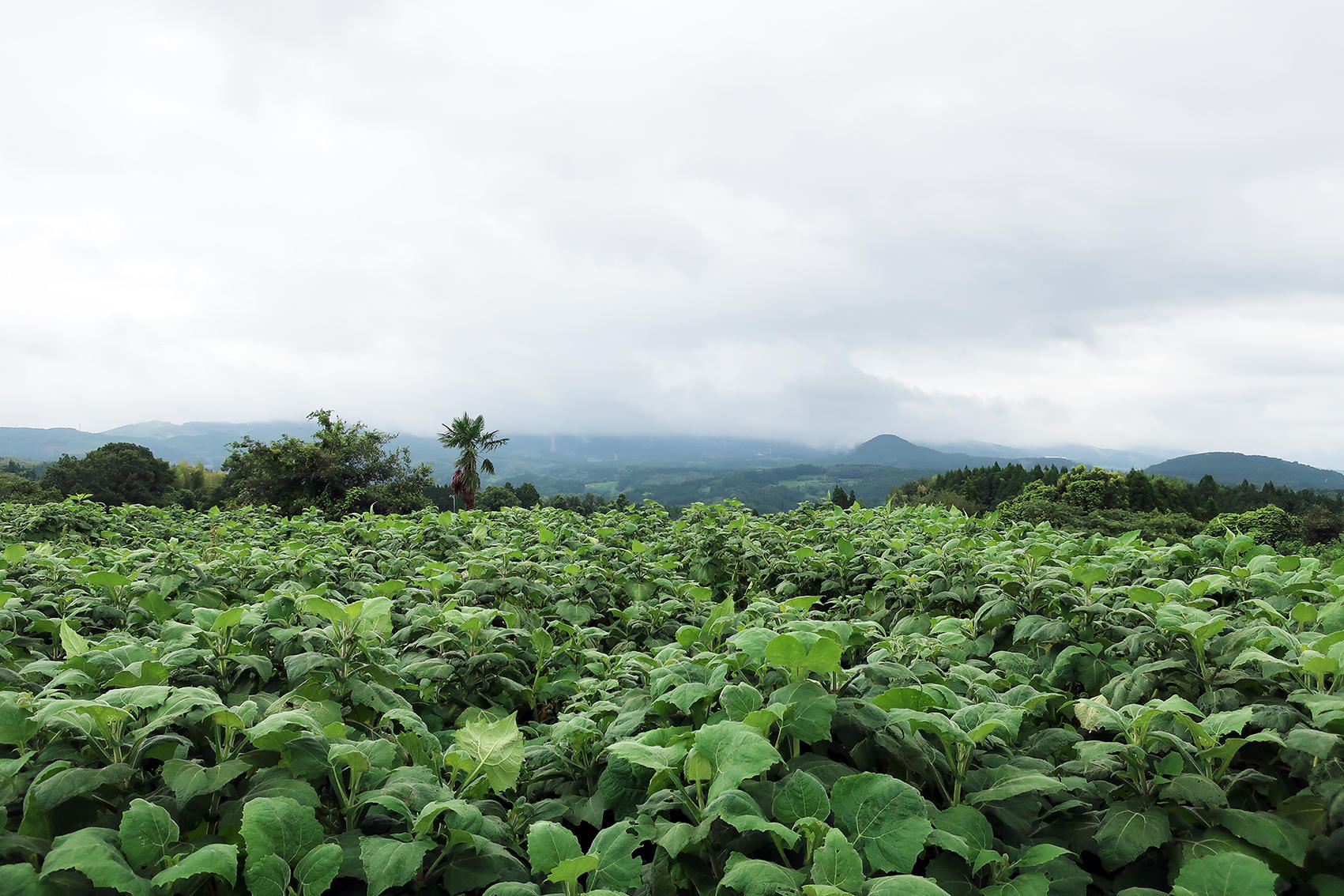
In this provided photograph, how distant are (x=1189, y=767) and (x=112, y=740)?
13.5ft

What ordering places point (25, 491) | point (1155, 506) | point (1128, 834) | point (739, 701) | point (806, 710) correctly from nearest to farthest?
point (1128, 834)
point (806, 710)
point (739, 701)
point (1155, 506)
point (25, 491)

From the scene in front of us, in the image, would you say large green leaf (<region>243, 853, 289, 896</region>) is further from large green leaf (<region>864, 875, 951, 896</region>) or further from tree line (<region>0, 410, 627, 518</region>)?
tree line (<region>0, 410, 627, 518</region>)

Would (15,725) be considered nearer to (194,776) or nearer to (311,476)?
(194,776)

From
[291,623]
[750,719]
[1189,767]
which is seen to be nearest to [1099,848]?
[1189,767]

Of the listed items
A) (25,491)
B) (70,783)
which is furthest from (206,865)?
(25,491)

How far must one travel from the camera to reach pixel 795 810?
6.90 feet

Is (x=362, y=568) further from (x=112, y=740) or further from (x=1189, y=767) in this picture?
(x=1189, y=767)

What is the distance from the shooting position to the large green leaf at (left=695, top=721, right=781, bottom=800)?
6.66 feet

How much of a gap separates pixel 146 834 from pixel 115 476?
66.0 meters

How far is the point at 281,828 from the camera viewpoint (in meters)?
2.07

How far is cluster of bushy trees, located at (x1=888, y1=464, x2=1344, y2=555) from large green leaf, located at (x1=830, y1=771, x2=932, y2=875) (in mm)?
6600

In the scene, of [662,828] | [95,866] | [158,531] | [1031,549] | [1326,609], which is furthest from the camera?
[158,531]

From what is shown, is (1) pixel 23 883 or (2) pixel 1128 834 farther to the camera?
(2) pixel 1128 834

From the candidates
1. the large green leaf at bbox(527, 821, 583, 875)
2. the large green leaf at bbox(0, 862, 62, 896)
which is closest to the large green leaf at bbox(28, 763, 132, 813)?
the large green leaf at bbox(0, 862, 62, 896)
